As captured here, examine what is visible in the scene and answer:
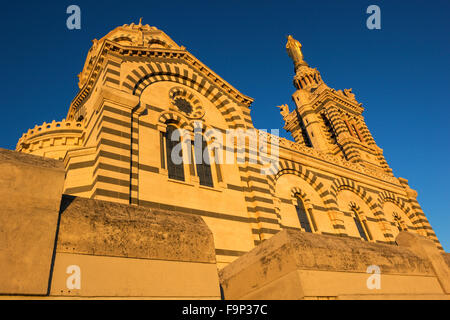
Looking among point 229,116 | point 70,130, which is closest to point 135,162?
point 70,130

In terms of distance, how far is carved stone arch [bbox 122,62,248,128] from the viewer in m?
13.2

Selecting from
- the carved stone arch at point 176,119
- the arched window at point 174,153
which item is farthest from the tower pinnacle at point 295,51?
the arched window at point 174,153

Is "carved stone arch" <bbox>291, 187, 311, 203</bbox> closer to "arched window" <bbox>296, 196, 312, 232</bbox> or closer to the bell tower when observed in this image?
"arched window" <bbox>296, 196, 312, 232</bbox>

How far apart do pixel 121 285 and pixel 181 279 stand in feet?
2.58

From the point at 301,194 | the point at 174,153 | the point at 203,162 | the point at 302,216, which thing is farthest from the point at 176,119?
the point at 302,216

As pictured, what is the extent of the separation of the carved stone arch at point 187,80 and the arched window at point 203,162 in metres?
2.29

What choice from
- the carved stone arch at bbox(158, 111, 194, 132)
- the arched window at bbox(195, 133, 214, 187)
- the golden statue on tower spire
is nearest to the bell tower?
the golden statue on tower spire

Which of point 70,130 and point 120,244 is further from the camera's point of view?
point 70,130

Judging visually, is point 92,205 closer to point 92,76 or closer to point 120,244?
point 120,244

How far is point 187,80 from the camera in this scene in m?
14.8

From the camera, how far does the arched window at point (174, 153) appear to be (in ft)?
38.0

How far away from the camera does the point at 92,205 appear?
3857 millimetres

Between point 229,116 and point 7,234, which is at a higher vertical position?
point 229,116
